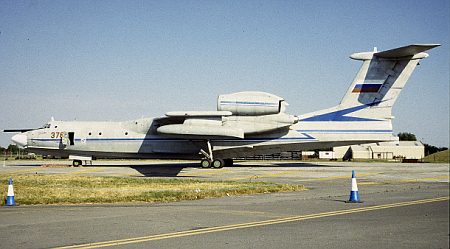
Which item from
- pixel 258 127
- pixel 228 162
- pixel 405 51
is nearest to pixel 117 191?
pixel 258 127

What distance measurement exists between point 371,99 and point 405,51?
4298 mm

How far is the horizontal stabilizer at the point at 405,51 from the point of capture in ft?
104

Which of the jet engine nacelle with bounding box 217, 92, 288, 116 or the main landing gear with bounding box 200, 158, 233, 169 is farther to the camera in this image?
the main landing gear with bounding box 200, 158, 233, 169

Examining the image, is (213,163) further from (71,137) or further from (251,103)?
(71,137)

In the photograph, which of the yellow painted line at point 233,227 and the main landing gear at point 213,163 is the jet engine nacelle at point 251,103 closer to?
the main landing gear at point 213,163

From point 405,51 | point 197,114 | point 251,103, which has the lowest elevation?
point 197,114

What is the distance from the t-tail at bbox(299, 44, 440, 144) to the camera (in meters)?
35.8

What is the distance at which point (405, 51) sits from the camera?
110ft

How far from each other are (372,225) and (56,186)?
46.5ft

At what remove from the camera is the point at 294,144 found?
3712 centimetres

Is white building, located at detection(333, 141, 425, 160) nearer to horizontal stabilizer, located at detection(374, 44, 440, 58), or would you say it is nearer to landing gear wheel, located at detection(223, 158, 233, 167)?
landing gear wheel, located at detection(223, 158, 233, 167)

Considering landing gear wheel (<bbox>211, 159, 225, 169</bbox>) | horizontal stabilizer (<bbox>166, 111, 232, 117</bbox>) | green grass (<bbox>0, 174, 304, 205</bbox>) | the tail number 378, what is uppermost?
horizontal stabilizer (<bbox>166, 111, 232, 117</bbox>)

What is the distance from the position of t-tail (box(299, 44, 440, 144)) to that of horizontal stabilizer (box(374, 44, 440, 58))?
0.22 feet

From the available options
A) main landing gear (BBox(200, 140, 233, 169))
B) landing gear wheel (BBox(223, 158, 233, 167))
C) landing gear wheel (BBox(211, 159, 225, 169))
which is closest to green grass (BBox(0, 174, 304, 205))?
main landing gear (BBox(200, 140, 233, 169))
